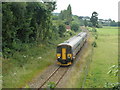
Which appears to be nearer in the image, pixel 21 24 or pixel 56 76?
pixel 56 76

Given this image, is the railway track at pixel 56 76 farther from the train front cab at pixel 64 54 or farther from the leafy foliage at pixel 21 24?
the leafy foliage at pixel 21 24

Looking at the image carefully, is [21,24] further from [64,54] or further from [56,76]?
[56,76]

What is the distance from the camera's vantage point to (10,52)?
20734mm

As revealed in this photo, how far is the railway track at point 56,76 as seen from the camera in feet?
50.5

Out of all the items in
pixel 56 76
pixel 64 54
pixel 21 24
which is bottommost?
pixel 56 76

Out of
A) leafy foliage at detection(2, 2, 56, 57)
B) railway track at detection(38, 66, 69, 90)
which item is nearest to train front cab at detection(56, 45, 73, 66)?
railway track at detection(38, 66, 69, 90)

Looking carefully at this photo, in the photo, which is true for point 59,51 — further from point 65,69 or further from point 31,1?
point 31,1

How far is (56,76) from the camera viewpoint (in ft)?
57.5

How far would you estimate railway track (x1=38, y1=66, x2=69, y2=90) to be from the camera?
50.5 feet

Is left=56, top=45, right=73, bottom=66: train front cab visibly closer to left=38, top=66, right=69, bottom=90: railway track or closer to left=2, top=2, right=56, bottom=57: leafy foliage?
left=38, top=66, right=69, bottom=90: railway track

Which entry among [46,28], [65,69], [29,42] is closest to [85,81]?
[65,69]

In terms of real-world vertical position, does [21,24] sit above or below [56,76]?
above

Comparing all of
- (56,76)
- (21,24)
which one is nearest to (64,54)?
(56,76)

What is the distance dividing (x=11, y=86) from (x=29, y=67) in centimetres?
520
